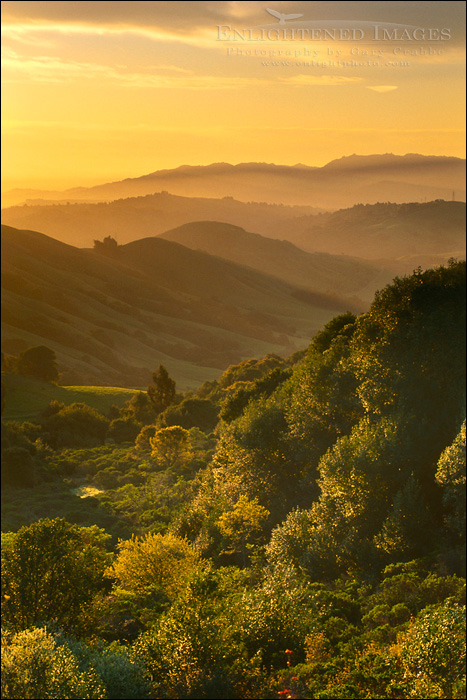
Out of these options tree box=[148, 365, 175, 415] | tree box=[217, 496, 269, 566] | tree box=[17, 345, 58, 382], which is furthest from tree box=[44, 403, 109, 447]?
tree box=[217, 496, 269, 566]

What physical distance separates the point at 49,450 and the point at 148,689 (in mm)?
105543

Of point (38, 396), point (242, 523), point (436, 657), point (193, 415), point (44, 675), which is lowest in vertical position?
point (38, 396)

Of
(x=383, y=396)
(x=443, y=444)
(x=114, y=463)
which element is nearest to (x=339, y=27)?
(x=383, y=396)

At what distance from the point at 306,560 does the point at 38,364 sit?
169 meters

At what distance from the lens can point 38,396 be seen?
17800 centimetres

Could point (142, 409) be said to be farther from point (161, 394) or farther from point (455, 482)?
point (455, 482)

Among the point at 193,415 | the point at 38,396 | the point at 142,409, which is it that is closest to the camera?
the point at 193,415

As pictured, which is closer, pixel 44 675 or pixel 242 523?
pixel 44 675

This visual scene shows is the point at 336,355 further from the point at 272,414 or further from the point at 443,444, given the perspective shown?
the point at 443,444

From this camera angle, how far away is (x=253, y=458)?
57.2 meters

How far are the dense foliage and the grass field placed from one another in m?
102

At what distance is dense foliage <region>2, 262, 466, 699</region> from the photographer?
26.8 metres

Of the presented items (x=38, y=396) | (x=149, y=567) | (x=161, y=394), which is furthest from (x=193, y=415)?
(x=149, y=567)

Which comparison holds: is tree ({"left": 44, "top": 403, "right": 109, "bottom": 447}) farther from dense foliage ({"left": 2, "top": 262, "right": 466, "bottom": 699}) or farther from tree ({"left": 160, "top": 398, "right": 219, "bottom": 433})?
dense foliage ({"left": 2, "top": 262, "right": 466, "bottom": 699})
